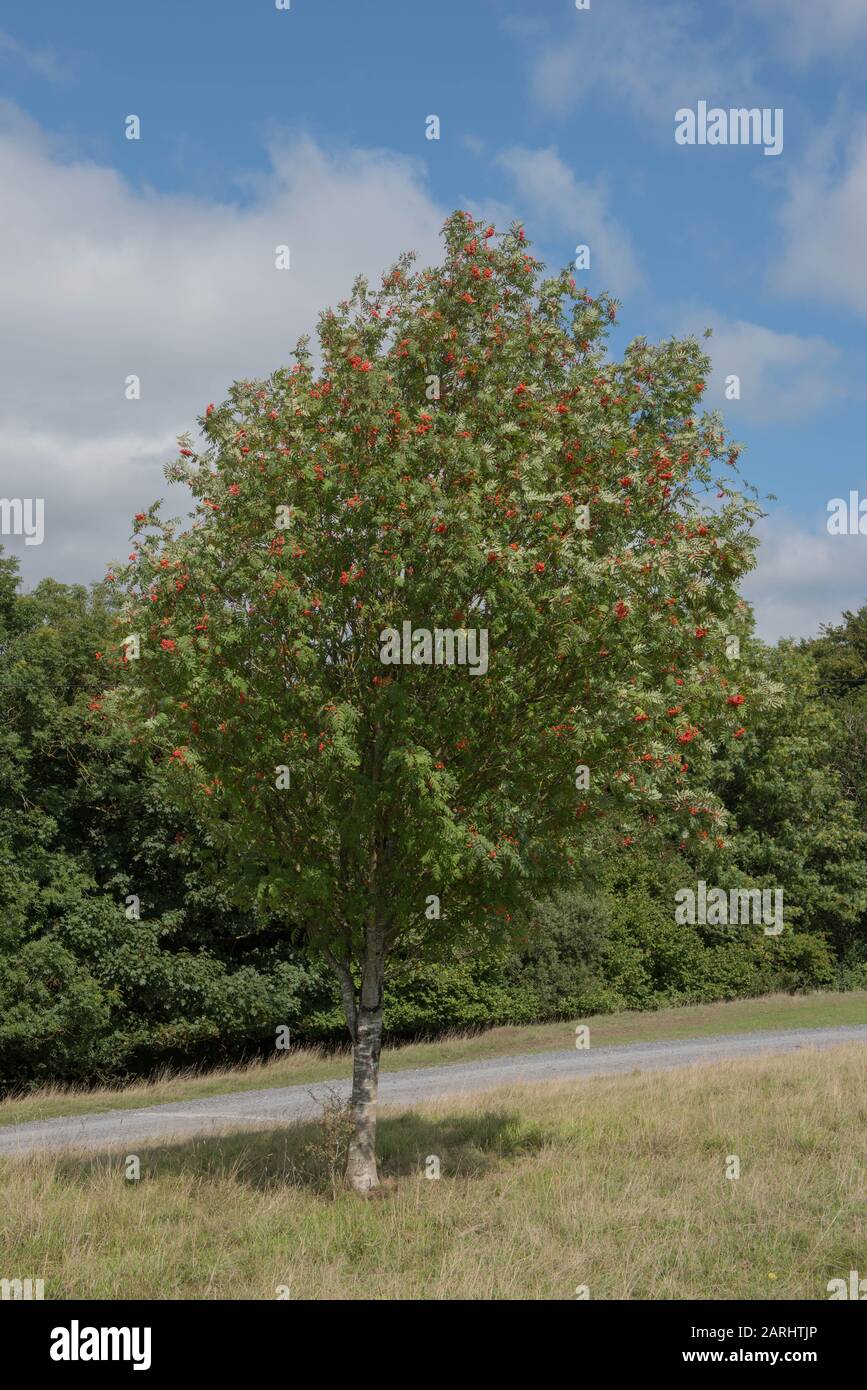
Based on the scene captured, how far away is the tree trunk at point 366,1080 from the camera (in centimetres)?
979

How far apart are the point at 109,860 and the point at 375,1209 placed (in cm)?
1654

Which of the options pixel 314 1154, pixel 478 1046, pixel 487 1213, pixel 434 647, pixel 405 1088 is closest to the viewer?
pixel 487 1213

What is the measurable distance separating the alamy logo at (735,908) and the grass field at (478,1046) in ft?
7.42

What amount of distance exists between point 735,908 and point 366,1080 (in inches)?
1026

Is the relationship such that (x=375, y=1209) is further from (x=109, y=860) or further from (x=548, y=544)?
(x=109, y=860)

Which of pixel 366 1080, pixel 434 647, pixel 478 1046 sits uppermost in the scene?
pixel 434 647

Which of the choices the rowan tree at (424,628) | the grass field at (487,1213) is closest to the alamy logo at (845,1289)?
the grass field at (487,1213)

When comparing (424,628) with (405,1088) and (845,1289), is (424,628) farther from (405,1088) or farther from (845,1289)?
(405,1088)

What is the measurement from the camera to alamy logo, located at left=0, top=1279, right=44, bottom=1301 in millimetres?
6938

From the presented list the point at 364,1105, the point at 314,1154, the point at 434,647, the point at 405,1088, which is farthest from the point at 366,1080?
the point at 405,1088

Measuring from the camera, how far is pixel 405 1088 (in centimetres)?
1777

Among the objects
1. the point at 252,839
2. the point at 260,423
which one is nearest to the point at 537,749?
the point at 252,839

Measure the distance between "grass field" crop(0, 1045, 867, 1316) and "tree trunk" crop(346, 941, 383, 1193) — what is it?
11.1 inches

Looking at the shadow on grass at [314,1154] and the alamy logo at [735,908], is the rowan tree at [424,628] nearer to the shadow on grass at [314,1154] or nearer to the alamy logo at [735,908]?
the shadow on grass at [314,1154]
